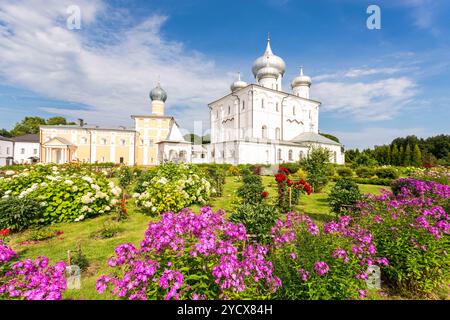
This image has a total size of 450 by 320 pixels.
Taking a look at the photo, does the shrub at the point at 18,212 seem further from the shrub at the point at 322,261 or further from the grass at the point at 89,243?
the shrub at the point at 322,261

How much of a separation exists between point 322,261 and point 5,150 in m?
50.7

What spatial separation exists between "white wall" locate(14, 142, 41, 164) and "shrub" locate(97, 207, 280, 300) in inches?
1927

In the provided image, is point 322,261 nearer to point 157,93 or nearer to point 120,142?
point 120,142

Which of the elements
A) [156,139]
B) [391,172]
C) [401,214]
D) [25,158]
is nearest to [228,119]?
[156,139]

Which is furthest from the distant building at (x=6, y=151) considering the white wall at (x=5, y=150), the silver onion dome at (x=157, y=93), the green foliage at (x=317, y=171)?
the green foliage at (x=317, y=171)

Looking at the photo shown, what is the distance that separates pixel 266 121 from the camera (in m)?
33.6

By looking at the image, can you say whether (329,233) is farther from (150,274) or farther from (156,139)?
(156,139)

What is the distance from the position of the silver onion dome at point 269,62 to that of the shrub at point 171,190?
3429 centimetres

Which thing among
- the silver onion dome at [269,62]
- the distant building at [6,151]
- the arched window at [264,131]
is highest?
the silver onion dome at [269,62]

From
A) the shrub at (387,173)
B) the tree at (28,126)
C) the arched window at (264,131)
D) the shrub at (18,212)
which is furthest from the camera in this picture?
the tree at (28,126)

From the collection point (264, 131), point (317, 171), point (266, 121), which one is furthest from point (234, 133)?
point (317, 171)

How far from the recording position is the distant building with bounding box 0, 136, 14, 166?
3447 centimetres

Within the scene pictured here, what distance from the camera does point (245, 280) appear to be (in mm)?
2209

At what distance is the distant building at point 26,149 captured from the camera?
37.4m
